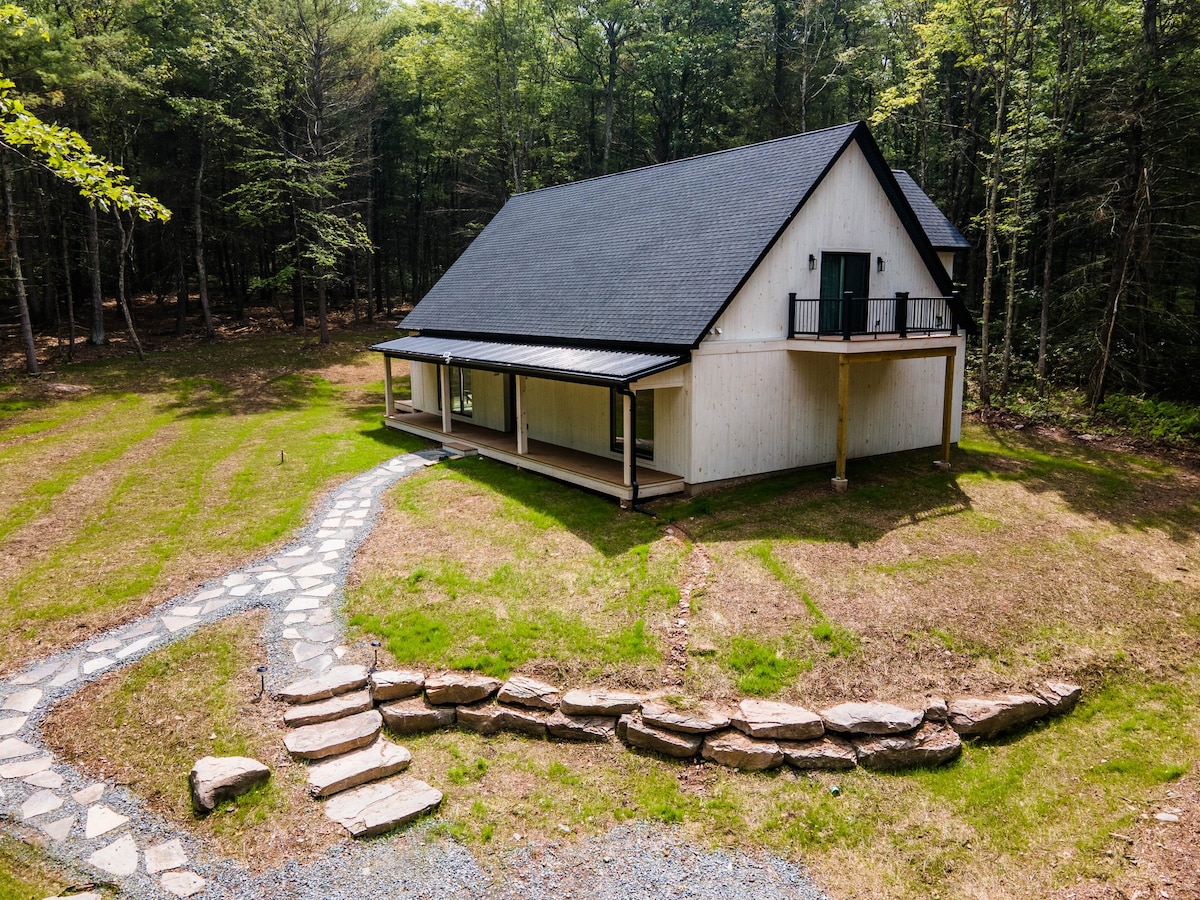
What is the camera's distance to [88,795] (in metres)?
6.34

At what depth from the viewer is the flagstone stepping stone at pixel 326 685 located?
7719 millimetres

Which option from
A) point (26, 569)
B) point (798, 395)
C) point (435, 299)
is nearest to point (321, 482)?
point (26, 569)

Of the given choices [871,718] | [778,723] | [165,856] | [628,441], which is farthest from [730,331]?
[165,856]

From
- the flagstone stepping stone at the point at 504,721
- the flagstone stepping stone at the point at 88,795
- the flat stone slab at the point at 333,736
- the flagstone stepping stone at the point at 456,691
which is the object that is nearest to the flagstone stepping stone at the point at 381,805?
the flat stone slab at the point at 333,736

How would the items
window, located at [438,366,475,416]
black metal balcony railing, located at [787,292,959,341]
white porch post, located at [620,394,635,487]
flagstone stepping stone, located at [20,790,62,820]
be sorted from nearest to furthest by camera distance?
→ flagstone stepping stone, located at [20,790,62,820]
white porch post, located at [620,394,635,487]
black metal balcony railing, located at [787,292,959,341]
window, located at [438,366,475,416]

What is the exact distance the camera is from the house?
13.2 m

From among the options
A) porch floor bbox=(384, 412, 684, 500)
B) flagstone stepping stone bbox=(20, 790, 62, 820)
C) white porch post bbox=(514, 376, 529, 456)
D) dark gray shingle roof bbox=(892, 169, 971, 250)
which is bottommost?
flagstone stepping stone bbox=(20, 790, 62, 820)

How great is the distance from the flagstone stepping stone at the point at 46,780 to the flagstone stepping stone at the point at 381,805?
2.40 m

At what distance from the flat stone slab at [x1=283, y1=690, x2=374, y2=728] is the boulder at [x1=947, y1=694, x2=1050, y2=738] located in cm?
631

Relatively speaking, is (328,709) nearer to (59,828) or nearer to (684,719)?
(59,828)

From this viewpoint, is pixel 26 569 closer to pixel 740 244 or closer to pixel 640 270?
pixel 640 270

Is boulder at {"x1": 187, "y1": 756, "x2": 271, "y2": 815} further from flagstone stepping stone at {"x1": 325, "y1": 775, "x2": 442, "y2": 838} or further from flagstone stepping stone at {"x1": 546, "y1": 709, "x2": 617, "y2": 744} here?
flagstone stepping stone at {"x1": 546, "y1": 709, "x2": 617, "y2": 744}

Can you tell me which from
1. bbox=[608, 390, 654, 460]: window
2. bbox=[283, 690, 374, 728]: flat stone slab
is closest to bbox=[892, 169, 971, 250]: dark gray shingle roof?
bbox=[608, 390, 654, 460]: window

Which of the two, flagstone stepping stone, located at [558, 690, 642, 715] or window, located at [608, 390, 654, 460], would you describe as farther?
window, located at [608, 390, 654, 460]
